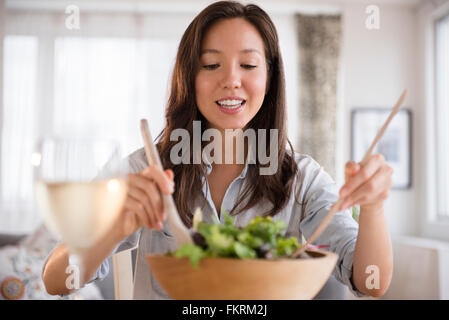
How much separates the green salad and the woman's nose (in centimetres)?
49

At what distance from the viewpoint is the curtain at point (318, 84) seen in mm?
4781

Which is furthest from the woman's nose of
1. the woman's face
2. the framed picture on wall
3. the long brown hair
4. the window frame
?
the window frame

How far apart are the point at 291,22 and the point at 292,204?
13.6 ft

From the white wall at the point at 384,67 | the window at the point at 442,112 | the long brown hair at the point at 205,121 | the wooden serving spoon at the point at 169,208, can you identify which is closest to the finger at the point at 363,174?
the wooden serving spoon at the point at 169,208

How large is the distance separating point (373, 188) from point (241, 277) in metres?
0.25

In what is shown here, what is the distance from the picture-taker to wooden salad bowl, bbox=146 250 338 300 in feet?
1.51

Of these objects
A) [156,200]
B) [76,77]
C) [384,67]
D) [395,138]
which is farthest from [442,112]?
[156,200]

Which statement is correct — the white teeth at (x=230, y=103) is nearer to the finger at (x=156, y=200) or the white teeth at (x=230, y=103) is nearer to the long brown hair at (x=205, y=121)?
the long brown hair at (x=205, y=121)

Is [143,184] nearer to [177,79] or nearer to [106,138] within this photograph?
[106,138]

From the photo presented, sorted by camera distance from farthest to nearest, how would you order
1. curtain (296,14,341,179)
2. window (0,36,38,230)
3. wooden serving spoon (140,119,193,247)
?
window (0,36,38,230) < curtain (296,14,341,179) < wooden serving spoon (140,119,193,247)

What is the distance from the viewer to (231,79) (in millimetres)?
982

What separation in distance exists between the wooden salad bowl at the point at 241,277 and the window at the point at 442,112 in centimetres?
423

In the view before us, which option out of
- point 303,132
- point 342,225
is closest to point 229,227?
point 342,225

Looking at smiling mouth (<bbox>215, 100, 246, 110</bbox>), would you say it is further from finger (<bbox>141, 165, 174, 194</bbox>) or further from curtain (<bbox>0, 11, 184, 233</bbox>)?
curtain (<bbox>0, 11, 184, 233</bbox>)
